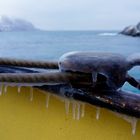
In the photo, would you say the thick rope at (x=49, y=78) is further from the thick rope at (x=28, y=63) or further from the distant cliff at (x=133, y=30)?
the distant cliff at (x=133, y=30)

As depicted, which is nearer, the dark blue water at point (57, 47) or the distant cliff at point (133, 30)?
the dark blue water at point (57, 47)

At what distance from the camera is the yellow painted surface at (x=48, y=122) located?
41.4 inches

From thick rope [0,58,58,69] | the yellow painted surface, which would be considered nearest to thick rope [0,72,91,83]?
the yellow painted surface

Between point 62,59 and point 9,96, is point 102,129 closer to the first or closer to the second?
point 62,59

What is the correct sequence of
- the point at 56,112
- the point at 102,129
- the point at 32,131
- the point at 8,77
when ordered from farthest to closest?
the point at 32,131 < the point at 56,112 < the point at 102,129 < the point at 8,77

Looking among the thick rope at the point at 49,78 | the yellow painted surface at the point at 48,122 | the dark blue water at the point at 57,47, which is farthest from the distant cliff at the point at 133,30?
the thick rope at the point at 49,78

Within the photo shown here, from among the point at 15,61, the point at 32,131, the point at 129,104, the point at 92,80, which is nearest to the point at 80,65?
the point at 92,80

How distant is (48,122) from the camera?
128 centimetres

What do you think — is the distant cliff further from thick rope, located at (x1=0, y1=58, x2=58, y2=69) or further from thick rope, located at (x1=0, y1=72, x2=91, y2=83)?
thick rope, located at (x1=0, y1=72, x2=91, y2=83)

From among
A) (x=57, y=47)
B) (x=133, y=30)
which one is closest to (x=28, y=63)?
(x=57, y=47)

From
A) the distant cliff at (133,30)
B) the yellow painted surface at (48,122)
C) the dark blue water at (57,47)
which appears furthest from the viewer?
the distant cliff at (133,30)

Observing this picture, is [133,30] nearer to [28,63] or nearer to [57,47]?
[57,47]

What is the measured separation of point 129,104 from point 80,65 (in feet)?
0.51

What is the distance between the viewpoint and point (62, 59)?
3.04 feet
